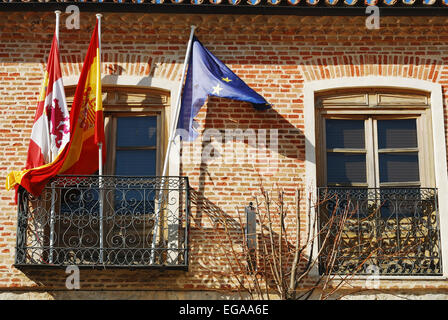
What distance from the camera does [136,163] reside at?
1075 centimetres

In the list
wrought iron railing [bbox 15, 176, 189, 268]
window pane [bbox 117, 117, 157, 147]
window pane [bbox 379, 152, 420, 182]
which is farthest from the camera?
window pane [bbox 117, 117, 157, 147]

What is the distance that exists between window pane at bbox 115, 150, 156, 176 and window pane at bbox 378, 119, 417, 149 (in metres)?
3.15

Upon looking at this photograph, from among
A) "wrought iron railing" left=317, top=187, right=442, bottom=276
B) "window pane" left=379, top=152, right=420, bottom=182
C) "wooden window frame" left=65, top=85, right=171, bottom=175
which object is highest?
"wooden window frame" left=65, top=85, right=171, bottom=175

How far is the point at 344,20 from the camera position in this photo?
35.6 feet

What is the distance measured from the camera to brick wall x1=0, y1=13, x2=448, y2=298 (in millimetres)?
10516

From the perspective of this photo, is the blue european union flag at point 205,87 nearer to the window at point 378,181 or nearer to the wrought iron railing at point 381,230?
the window at point 378,181

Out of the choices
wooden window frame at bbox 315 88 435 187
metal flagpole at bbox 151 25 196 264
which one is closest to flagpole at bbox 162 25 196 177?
metal flagpole at bbox 151 25 196 264

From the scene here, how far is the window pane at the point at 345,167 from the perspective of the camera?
10719 millimetres

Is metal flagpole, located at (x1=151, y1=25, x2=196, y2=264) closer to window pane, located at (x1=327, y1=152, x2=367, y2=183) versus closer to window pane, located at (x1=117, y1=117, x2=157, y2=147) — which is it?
window pane, located at (x1=117, y1=117, x2=157, y2=147)

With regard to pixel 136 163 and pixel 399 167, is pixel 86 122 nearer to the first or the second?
pixel 136 163

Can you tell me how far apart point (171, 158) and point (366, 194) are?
8.61 ft

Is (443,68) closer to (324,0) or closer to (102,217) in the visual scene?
(324,0)

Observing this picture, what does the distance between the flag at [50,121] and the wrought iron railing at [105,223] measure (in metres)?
0.45

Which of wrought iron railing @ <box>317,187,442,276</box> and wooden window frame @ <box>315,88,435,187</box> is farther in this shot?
wooden window frame @ <box>315,88,435,187</box>
